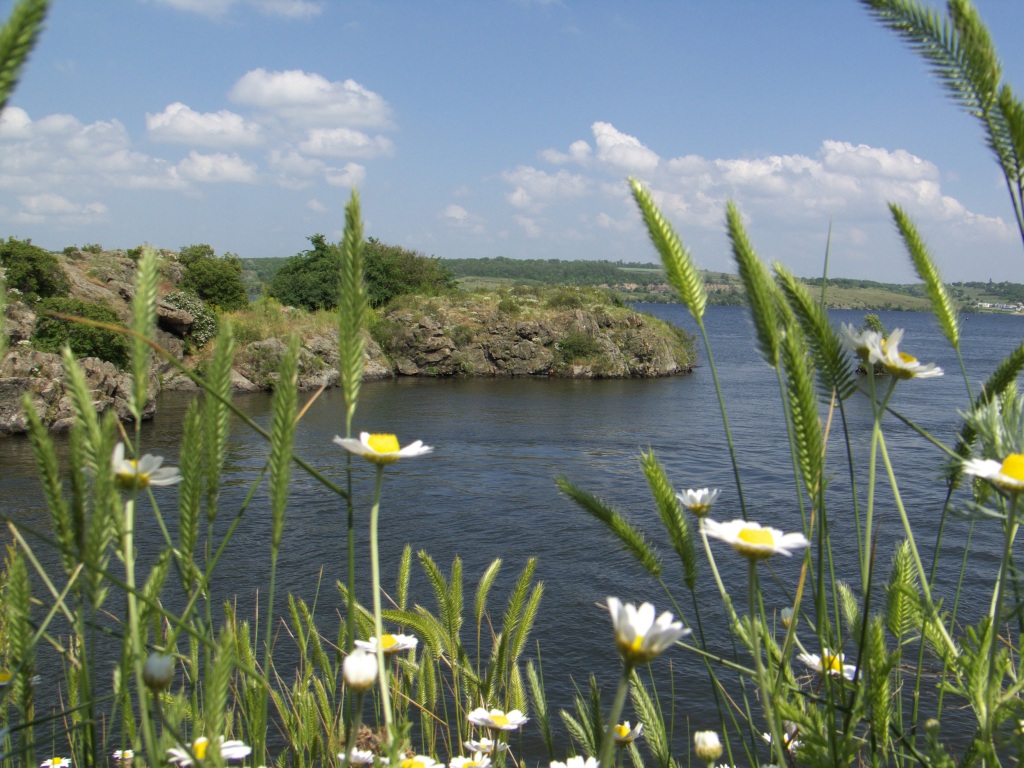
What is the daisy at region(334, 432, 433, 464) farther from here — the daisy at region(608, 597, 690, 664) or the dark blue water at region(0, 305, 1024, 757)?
the dark blue water at region(0, 305, 1024, 757)

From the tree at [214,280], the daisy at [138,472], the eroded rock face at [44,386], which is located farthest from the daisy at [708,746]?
the tree at [214,280]

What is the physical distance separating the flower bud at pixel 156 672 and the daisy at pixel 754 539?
93 cm

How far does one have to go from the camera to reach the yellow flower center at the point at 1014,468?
1438 mm

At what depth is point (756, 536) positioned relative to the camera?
59.9 inches

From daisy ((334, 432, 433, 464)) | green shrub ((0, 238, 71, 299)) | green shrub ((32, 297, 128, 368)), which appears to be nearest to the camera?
daisy ((334, 432, 433, 464))

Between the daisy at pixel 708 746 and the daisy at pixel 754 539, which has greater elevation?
the daisy at pixel 754 539

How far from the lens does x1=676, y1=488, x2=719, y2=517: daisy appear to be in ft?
6.76

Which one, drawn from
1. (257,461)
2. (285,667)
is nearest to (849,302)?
(257,461)

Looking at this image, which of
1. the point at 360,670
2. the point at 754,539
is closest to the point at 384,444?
the point at 360,670

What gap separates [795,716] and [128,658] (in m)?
1.29

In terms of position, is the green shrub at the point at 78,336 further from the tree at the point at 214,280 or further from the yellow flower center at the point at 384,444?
the yellow flower center at the point at 384,444

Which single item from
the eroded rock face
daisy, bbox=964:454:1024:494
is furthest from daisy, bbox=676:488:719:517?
the eroded rock face

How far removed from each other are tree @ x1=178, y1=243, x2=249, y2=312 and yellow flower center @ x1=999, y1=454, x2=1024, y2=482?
127ft

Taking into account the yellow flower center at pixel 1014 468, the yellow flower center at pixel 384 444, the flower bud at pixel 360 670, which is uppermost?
the yellow flower center at pixel 1014 468
